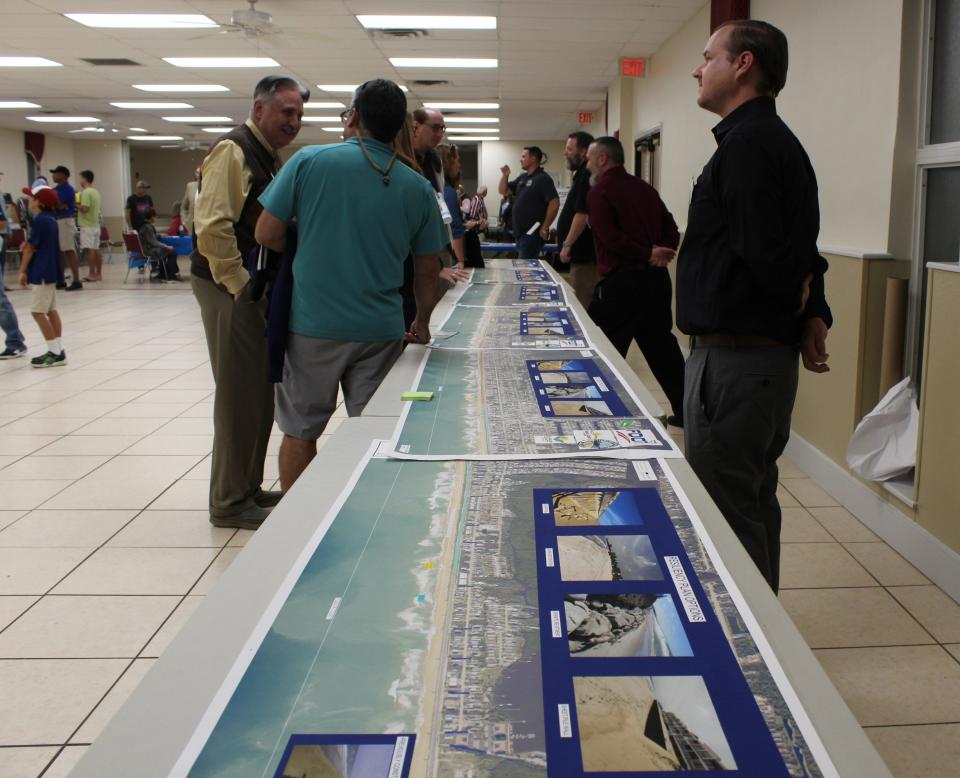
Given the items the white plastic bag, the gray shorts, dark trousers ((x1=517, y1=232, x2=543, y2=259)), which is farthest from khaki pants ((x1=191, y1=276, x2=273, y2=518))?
dark trousers ((x1=517, y1=232, x2=543, y2=259))

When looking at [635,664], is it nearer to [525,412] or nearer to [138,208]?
[525,412]

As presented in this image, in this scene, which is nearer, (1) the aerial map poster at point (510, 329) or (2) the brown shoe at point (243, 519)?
(1) the aerial map poster at point (510, 329)

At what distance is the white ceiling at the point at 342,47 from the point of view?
24.3ft

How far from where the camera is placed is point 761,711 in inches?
35.6

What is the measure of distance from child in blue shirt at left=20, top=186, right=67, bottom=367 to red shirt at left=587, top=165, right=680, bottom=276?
4306mm

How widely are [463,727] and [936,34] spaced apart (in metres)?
3.52

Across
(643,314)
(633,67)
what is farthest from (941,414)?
(633,67)

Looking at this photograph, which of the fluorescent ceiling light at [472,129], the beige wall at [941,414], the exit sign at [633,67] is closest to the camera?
the beige wall at [941,414]

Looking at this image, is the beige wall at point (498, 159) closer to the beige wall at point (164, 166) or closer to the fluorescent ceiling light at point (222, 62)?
the beige wall at point (164, 166)

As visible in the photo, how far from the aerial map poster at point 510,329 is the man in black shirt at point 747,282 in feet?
2.41

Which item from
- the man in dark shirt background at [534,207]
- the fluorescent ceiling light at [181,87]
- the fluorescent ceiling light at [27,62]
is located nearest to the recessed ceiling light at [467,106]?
the fluorescent ceiling light at [181,87]

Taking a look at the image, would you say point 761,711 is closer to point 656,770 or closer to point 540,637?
point 656,770

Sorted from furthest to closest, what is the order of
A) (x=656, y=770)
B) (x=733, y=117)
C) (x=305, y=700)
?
(x=733, y=117), (x=305, y=700), (x=656, y=770)

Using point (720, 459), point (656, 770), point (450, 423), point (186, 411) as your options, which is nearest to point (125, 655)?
point (450, 423)
